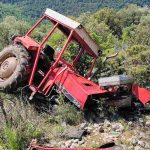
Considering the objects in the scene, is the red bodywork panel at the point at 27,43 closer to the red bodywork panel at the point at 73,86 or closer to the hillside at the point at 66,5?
the red bodywork panel at the point at 73,86

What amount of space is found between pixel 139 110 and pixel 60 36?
1219 cm

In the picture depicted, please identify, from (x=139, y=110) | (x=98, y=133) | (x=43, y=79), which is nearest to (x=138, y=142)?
(x=98, y=133)

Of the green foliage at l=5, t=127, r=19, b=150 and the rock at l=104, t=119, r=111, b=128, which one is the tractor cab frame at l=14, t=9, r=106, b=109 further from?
the green foliage at l=5, t=127, r=19, b=150

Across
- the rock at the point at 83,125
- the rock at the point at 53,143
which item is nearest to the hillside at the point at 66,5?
the rock at the point at 83,125

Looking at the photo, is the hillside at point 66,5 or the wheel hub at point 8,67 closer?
the wheel hub at point 8,67

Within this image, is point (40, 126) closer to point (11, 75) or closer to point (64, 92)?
point (64, 92)

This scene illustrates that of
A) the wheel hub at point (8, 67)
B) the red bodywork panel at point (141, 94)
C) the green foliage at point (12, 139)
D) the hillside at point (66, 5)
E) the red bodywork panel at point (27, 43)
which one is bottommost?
the hillside at point (66, 5)

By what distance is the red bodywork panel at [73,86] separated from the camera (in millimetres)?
9695

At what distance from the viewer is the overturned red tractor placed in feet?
32.5

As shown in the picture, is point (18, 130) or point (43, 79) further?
point (43, 79)

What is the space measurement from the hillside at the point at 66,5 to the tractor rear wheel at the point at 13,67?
91504mm

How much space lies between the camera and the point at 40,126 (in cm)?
928

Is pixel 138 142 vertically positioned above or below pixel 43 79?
below

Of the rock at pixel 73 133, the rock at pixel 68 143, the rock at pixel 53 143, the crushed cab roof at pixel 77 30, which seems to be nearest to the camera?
the rock at pixel 68 143
